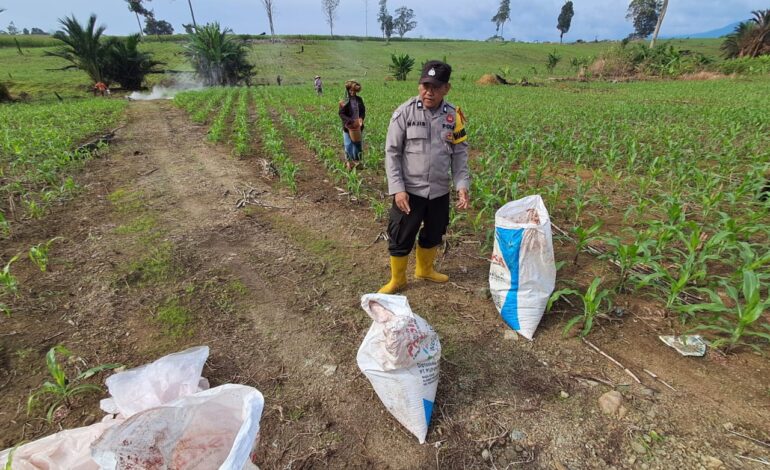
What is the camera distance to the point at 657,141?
7.18 m

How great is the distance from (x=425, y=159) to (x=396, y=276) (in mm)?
1063

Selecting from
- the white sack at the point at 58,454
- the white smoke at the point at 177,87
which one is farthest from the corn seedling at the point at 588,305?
the white smoke at the point at 177,87

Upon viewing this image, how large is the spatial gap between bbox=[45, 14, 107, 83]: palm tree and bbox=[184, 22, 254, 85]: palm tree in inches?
268

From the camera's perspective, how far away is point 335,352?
2.50 m

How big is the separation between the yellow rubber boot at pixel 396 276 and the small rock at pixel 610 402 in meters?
1.64

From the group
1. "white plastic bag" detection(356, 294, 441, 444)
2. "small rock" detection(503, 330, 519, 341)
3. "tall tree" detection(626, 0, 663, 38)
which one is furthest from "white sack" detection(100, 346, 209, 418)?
"tall tree" detection(626, 0, 663, 38)

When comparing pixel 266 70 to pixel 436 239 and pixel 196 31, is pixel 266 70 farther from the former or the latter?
pixel 436 239

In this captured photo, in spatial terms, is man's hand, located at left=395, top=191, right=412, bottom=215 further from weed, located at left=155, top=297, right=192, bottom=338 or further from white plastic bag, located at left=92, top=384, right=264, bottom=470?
weed, located at left=155, top=297, right=192, bottom=338

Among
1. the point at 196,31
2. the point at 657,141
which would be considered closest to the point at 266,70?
the point at 196,31

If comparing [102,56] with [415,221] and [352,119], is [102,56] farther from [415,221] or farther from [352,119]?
[415,221]

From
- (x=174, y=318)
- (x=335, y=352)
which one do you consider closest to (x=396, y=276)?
(x=335, y=352)

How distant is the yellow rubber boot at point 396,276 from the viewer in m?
3.03

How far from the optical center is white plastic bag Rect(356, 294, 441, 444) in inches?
72.7

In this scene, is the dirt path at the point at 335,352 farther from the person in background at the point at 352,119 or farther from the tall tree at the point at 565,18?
the tall tree at the point at 565,18
